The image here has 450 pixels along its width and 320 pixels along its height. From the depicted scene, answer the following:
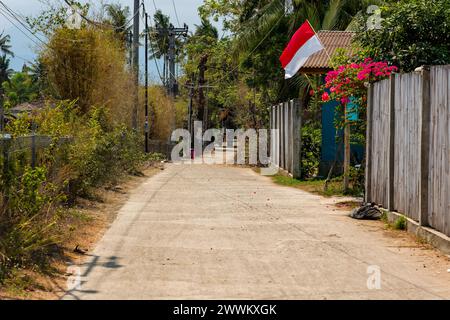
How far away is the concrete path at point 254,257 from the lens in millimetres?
7352

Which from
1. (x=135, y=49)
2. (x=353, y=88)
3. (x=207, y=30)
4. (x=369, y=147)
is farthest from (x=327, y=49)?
(x=207, y=30)

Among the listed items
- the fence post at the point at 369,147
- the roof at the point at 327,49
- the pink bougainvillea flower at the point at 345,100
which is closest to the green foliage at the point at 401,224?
the fence post at the point at 369,147

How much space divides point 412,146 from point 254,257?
3.35 m

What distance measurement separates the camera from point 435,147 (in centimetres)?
988

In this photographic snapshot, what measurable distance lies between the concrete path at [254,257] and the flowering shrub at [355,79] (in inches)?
91.4

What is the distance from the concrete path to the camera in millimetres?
7352

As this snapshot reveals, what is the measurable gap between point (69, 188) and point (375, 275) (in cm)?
768

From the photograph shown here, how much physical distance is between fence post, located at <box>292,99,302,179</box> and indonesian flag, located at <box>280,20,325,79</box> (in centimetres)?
403

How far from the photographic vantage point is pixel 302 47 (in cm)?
1892

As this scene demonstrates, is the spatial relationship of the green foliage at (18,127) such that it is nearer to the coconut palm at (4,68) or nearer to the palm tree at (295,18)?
the palm tree at (295,18)

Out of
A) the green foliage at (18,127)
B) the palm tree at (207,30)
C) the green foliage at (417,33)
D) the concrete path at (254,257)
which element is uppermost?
the palm tree at (207,30)

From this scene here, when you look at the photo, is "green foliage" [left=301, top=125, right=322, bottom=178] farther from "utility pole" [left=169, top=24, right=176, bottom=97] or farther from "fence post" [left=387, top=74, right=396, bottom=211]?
"utility pole" [left=169, top=24, right=176, bottom=97]
